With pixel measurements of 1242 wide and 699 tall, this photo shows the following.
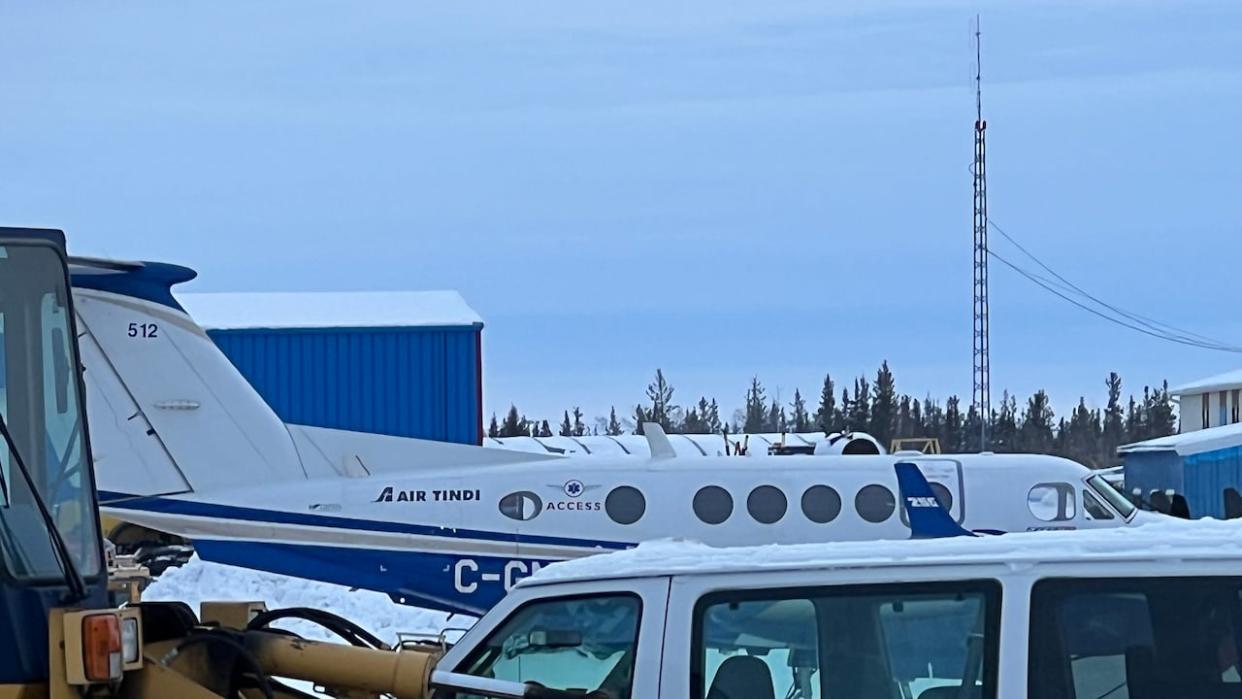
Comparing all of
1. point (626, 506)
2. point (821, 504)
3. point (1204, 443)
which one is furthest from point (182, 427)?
point (1204, 443)

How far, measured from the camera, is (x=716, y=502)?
1568 cm

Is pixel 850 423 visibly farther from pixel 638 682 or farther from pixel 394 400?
pixel 638 682

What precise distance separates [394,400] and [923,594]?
26.2 metres

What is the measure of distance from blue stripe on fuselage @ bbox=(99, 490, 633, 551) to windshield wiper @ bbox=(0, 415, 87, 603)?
1057cm

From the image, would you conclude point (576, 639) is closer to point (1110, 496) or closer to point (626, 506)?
point (626, 506)

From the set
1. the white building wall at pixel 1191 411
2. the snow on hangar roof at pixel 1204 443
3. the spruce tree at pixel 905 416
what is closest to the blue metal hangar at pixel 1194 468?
the snow on hangar roof at pixel 1204 443

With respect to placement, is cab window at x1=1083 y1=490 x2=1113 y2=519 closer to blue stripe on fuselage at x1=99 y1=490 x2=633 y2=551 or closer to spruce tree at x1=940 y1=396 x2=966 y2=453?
blue stripe on fuselage at x1=99 y1=490 x2=633 y2=551

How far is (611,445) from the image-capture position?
122ft

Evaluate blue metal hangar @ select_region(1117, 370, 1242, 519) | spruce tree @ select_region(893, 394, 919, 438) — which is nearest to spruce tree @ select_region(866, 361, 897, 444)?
spruce tree @ select_region(893, 394, 919, 438)

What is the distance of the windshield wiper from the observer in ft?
15.4

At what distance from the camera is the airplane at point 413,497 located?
49.7ft

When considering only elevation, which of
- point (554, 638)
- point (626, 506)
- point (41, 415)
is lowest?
point (626, 506)

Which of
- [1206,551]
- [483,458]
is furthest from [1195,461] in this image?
[1206,551]

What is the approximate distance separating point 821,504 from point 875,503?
0.51 meters
